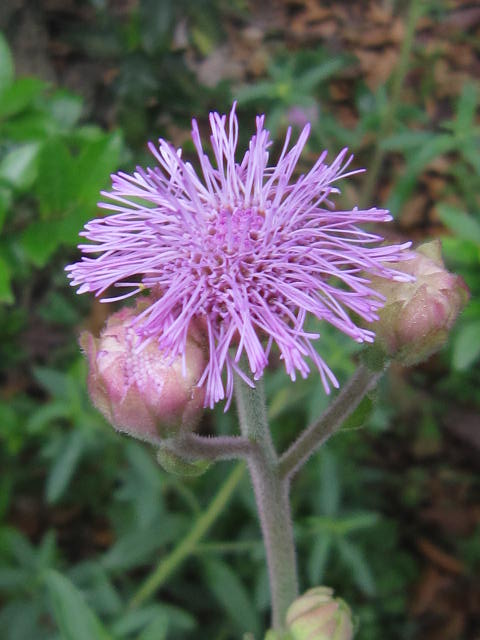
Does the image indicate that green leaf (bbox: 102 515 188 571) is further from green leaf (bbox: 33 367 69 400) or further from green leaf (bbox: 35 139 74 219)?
green leaf (bbox: 35 139 74 219)

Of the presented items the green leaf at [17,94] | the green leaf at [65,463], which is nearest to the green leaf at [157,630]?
the green leaf at [65,463]

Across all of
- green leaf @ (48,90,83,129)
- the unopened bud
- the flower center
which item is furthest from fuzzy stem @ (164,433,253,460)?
green leaf @ (48,90,83,129)

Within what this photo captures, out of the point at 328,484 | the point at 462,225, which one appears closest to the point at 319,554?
the point at 328,484

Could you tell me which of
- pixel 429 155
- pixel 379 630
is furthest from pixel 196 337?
pixel 379 630

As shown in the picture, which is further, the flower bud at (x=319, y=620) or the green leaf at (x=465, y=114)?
the green leaf at (x=465, y=114)

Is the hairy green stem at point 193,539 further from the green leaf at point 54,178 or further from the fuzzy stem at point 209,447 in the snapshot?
the fuzzy stem at point 209,447

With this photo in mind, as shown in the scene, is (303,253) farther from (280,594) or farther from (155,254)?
(280,594)
